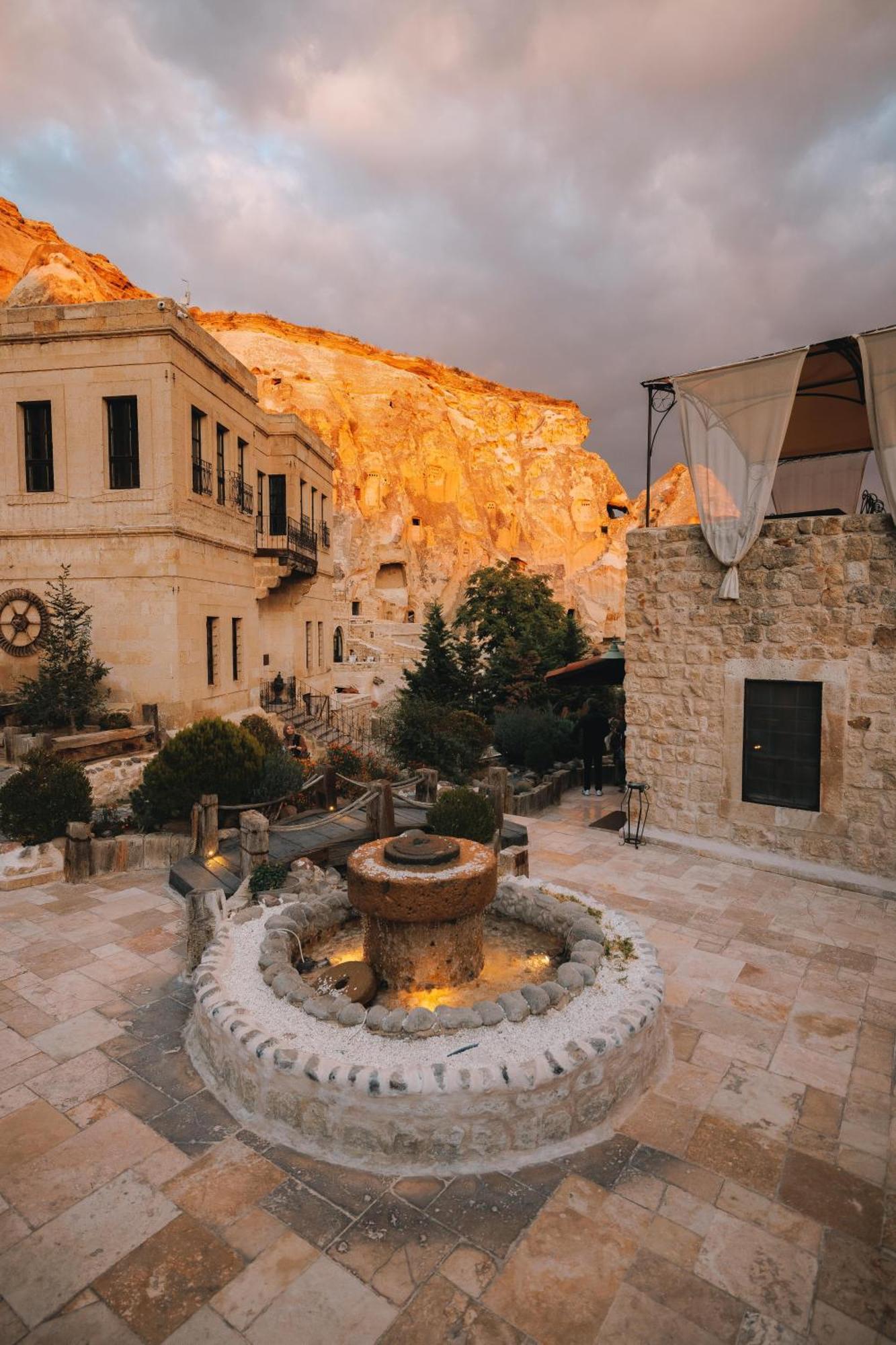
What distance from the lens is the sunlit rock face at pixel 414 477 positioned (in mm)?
51094

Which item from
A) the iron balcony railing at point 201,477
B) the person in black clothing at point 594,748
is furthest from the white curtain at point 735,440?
the iron balcony railing at point 201,477

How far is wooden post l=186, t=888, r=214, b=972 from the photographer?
5934mm

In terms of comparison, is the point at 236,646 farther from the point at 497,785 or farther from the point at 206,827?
the point at 497,785

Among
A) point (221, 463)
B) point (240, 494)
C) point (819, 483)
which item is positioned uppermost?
point (221, 463)

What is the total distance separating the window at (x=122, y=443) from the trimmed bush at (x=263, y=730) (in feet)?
18.7

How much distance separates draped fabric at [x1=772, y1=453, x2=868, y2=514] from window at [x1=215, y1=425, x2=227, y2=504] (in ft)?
40.8

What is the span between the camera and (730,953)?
623 centimetres

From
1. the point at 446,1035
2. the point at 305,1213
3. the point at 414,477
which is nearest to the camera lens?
the point at 305,1213

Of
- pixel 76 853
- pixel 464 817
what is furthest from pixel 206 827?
pixel 464 817

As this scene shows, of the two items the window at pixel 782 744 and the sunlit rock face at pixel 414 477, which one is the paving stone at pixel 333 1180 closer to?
the window at pixel 782 744

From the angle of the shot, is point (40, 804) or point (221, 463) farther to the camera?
point (221, 463)

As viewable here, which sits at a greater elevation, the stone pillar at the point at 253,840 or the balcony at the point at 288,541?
the balcony at the point at 288,541

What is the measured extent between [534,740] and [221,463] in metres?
10.5

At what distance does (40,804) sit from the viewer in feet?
28.6
